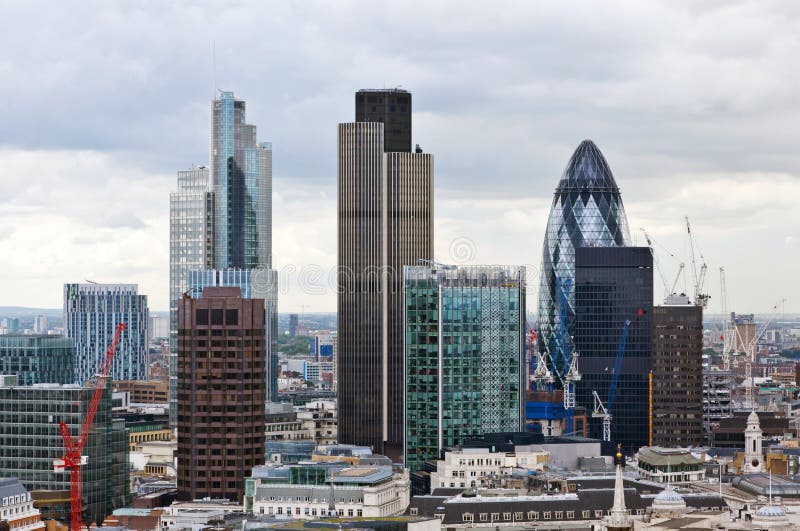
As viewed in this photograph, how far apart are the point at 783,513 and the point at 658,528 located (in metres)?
11.0

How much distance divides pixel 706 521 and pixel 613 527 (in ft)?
27.6

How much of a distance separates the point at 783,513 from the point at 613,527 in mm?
15510

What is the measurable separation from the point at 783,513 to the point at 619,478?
1454 centimetres

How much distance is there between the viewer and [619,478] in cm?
19538

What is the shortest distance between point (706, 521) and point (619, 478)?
31.8 ft

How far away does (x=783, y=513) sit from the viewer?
630 ft

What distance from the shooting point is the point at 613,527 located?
650ft

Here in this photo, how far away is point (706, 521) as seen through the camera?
652 ft

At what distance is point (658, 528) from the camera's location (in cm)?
19162

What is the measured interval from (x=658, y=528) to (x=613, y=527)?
7.31 m

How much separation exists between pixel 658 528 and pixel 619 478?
6.23 metres

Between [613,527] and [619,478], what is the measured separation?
17.7 ft
